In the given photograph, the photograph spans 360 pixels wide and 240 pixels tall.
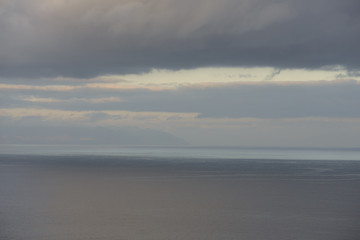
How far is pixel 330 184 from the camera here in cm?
9875

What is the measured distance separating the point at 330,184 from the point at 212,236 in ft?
182

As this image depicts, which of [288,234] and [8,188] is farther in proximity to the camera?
[8,188]

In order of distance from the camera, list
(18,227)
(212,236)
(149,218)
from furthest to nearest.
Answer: (149,218)
(18,227)
(212,236)

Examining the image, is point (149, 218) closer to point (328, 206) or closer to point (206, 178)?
point (328, 206)

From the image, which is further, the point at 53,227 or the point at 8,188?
the point at 8,188

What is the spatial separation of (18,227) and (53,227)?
3602 mm

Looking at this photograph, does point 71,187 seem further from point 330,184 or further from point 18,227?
point 330,184

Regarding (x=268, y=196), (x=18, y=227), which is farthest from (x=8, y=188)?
(x=268, y=196)

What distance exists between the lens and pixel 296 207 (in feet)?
228

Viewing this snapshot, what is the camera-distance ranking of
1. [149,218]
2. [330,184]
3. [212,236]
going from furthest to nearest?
[330,184]
[149,218]
[212,236]

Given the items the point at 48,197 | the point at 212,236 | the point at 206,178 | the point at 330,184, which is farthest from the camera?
the point at 206,178

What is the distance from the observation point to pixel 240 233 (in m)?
51.5

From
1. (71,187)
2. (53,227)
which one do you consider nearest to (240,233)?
(53,227)

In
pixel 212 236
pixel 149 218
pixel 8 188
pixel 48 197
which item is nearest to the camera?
pixel 212 236
